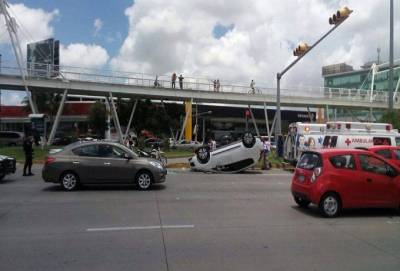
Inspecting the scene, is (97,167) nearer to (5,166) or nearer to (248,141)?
(5,166)

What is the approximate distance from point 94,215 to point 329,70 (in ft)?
455

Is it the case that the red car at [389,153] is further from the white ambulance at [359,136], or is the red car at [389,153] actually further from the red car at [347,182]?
the white ambulance at [359,136]

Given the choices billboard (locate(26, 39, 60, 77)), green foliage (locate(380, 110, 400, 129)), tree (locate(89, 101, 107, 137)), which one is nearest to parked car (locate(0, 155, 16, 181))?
green foliage (locate(380, 110, 400, 129))

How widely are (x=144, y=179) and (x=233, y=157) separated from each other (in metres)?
7.46

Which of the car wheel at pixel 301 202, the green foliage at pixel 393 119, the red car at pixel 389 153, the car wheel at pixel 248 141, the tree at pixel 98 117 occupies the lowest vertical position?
the car wheel at pixel 301 202

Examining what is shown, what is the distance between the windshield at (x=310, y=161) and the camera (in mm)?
10727

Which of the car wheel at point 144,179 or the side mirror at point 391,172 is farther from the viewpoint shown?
the car wheel at point 144,179

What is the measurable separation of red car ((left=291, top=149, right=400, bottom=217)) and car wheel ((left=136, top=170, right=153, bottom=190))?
18.0ft

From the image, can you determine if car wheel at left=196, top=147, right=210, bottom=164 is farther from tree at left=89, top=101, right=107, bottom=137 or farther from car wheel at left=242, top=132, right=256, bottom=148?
tree at left=89, top=101, right=107, bottom=137

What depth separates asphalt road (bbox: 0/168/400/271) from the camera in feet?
22.1

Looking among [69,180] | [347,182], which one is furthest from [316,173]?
[69,180]

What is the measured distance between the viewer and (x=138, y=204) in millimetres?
11977

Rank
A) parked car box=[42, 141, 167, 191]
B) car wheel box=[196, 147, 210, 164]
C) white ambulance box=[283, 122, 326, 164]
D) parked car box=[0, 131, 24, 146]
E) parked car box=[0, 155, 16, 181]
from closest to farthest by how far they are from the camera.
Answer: parked car box=[42, 141, 167, 191] → parked car box=[0, 155, 16, 181] → car wheel box=[196, 147, 210, 164] → white ambulance box=[283, 122, 326, 164] → parked car box=[0, 131, 24, 146]

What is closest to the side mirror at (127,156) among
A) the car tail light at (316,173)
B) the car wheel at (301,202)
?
the car wheel at (301,202)
